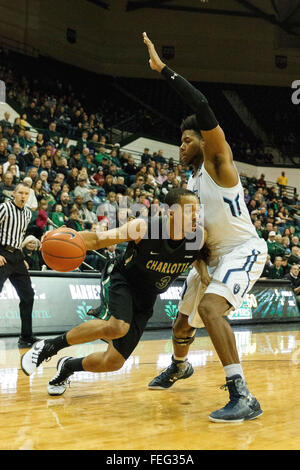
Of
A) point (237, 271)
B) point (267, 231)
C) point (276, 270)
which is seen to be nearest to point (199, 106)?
point (237, 271)

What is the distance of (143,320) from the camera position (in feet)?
13.4

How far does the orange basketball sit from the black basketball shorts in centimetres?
57

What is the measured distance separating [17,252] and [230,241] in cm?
363

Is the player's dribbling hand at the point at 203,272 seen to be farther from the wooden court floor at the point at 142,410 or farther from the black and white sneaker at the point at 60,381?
the black and white sneaker at the point at 60,381

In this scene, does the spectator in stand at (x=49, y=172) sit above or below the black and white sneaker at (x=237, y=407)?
above

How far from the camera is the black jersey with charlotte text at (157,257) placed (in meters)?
3.85

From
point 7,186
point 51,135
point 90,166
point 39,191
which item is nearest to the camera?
point 7,186

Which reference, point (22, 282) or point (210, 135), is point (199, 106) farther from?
point (22, 282)

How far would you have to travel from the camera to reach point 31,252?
9016 millimetres

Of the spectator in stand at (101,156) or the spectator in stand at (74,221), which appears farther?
the spectator in stand at (101,156)

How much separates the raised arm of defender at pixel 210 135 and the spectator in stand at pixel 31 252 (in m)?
5.50

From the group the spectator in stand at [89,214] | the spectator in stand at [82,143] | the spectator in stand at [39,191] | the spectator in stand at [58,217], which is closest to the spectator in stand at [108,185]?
the spectator in stand at [82,143]

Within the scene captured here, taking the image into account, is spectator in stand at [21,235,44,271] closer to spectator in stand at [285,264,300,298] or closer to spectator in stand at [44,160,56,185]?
spectator in stand at [44,160,56,185]
